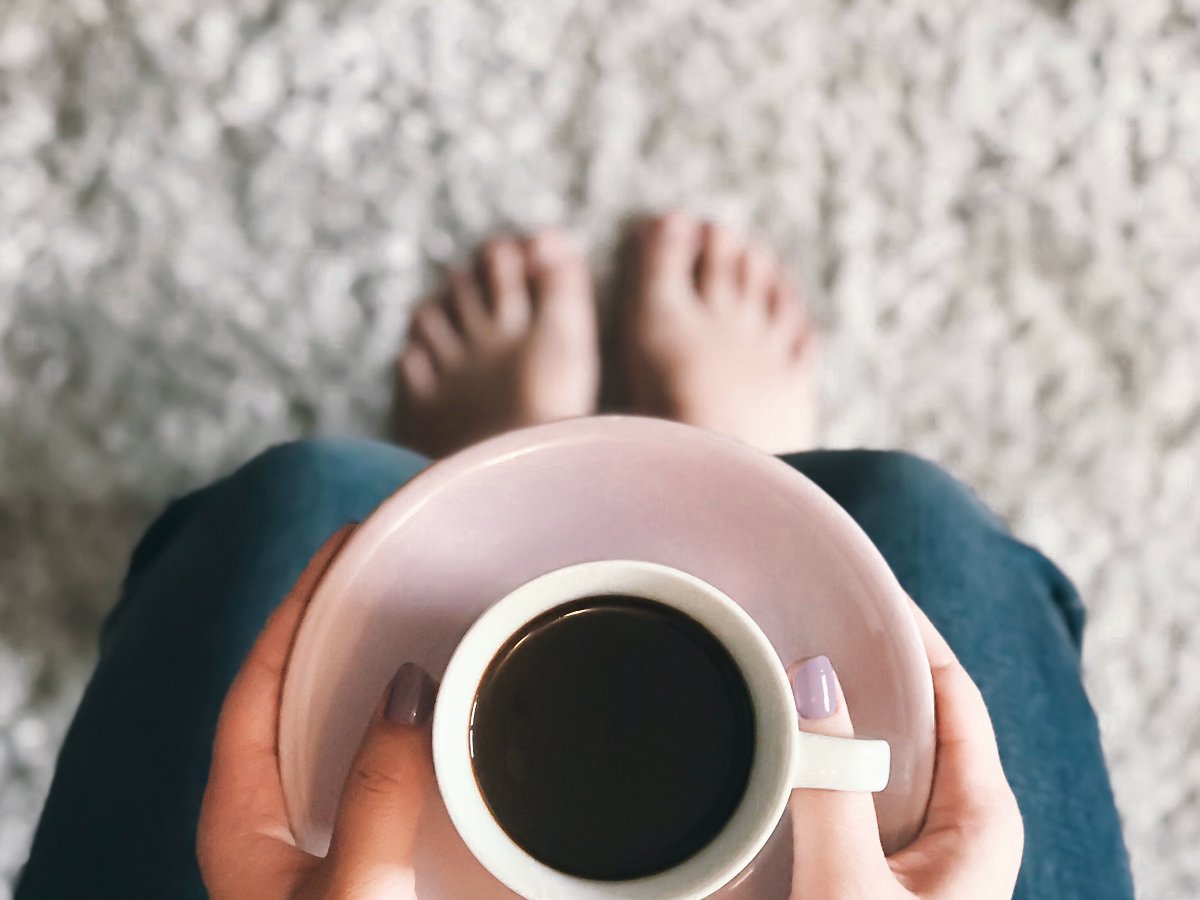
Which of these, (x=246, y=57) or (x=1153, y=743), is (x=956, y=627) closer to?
(x=1153, y=743)

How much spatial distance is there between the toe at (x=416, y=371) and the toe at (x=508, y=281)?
0.24 feet

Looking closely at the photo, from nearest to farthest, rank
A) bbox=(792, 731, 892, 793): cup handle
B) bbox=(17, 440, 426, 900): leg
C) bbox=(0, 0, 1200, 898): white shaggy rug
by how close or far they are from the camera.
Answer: bbox=(792, 731, 892, 793): cup handle < bbox=(17, 440, 426, 900): leg < bbox=(0, 0, 1200, 898): white shaggy rug

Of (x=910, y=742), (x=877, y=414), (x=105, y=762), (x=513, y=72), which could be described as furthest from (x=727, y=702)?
(x=513, y=72)

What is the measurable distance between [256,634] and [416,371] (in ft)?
1.12

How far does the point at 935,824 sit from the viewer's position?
0.38m

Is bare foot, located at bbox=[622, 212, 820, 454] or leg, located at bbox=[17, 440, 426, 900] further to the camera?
bare foot, located at bbox=[622, 212, 820, 454]

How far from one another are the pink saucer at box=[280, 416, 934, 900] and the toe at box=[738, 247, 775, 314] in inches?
21.1

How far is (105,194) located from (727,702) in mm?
748

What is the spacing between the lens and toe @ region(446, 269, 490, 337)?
0.89 m

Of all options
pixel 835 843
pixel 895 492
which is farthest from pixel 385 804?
pixel 895 492

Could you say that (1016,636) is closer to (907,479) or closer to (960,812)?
(907,479)

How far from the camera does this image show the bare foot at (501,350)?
2.84ft

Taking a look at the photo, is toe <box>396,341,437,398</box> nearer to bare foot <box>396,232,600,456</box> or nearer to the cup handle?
bare foot <box>396,232,600,456</box>

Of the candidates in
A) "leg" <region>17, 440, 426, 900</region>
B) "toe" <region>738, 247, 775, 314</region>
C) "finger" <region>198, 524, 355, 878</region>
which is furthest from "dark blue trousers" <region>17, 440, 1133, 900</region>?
"toe" <region>738, 247, 775, 314</region>
